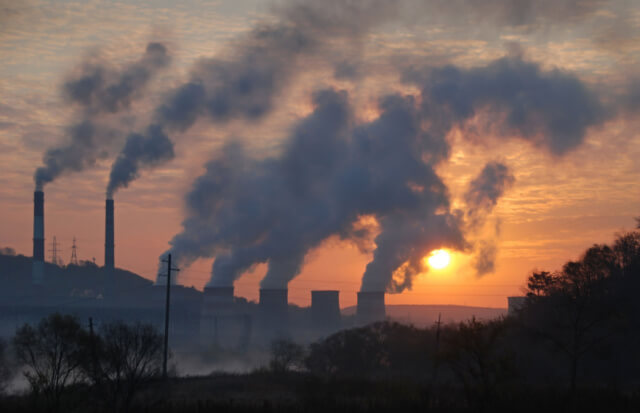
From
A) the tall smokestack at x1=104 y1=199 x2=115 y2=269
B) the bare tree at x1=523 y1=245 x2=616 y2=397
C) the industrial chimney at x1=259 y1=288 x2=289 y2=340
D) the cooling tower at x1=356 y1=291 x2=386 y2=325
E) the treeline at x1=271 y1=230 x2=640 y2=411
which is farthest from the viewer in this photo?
the tall smokestack at x1=104 y1=199 x2=115 y2=269

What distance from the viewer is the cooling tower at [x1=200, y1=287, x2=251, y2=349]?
80.6 meters

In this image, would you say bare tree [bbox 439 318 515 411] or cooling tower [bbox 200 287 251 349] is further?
cooling tower [bbox 200 287 251 349]

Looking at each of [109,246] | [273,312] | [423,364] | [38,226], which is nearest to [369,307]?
[273,312]

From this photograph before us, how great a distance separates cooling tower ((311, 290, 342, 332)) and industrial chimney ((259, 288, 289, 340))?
3.38 metres

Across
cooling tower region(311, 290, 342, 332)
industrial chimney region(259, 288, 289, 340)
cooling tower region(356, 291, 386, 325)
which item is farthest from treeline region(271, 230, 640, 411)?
cooling tower region(311, 290, 342, 332)

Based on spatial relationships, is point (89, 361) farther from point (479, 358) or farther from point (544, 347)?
point (544, 347)

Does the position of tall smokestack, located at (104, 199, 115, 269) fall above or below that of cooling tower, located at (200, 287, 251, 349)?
above

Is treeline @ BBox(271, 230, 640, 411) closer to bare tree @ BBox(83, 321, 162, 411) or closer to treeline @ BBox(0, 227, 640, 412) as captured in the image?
treeline @ BBox(0, 227, 640, 412)

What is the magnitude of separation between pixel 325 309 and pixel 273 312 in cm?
634

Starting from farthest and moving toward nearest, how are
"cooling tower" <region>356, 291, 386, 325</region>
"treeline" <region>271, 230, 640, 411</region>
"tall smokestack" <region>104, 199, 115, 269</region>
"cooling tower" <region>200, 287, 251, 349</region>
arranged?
"tall smokestack" <region>104, 199, 115, 269</region>
"cooling tower" <region>200, 287, 251, 349</region>
"cooling tower" <region>356, 291, 386, 325</region>
"treeline" <region>271, 230, 640, 411</region>

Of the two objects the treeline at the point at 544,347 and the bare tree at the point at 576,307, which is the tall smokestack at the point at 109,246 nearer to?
the treeline at the point at 544,347

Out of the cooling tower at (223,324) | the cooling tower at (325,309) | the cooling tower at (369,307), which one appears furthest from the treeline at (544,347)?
the cooling tower at (325,309)

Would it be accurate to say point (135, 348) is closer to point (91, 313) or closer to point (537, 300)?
point (537, 300)

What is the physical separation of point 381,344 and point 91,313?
54614 mm
